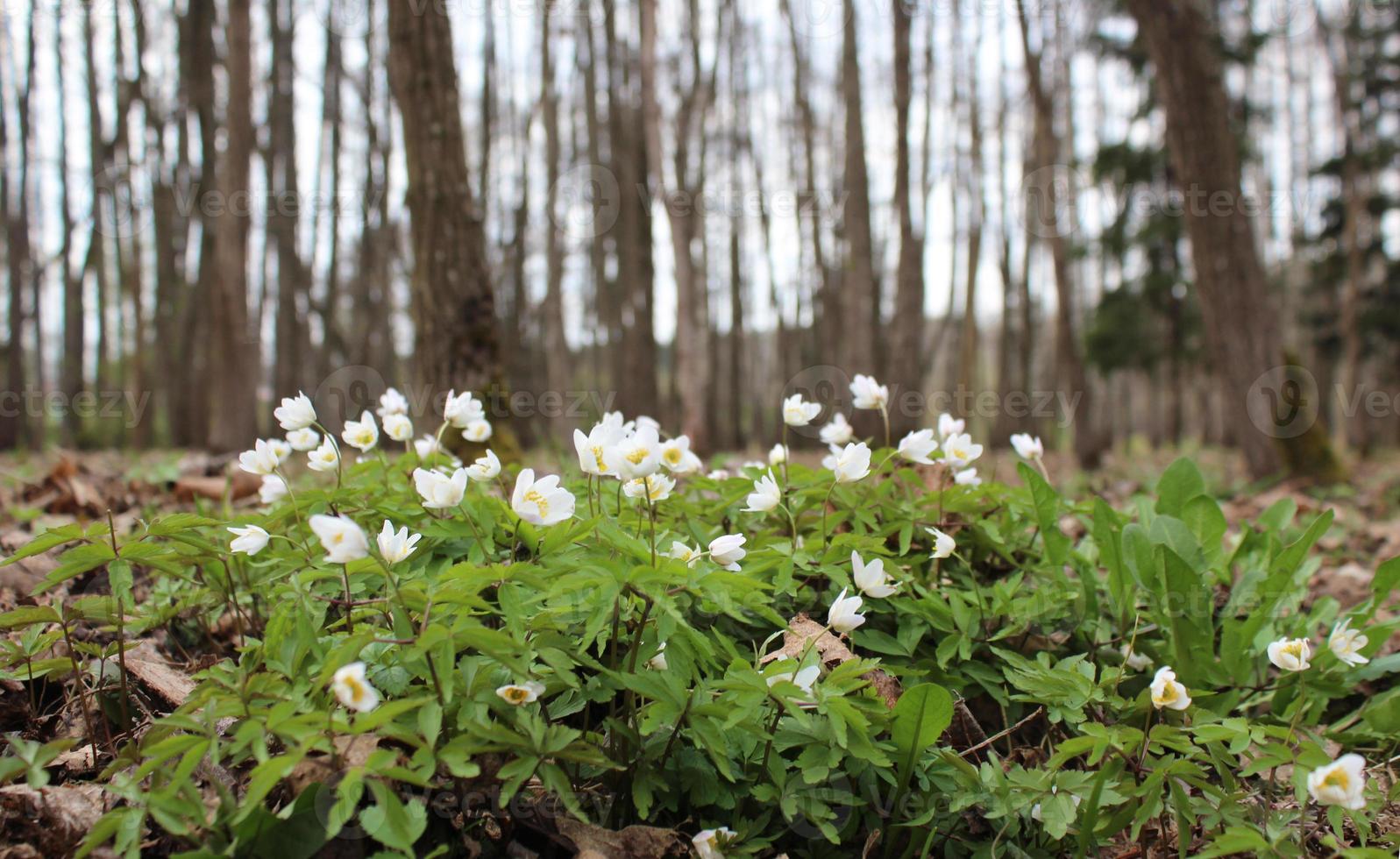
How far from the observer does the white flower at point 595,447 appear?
4.77ft

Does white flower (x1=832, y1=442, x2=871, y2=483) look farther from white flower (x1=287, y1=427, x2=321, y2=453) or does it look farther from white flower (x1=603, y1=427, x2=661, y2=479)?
white flower (x1=287, y1=427, x2=321, y2=453)

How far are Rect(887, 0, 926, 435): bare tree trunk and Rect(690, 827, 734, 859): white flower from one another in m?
6.83

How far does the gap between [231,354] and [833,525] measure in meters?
7.33

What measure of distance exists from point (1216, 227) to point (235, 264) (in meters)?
7.95

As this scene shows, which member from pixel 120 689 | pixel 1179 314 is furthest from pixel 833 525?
pixel 1179 314

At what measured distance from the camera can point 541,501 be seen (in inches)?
53.3

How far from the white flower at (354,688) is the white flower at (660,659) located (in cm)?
49

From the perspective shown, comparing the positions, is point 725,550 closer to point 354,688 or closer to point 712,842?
point 712,842

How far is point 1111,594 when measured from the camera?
2.01 metres

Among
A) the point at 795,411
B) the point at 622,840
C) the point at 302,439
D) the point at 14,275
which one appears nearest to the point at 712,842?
the point at 622,840

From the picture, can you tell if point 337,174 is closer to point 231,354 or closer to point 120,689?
point 231,354

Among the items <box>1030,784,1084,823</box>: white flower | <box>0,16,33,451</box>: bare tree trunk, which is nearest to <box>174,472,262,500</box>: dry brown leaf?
<box>1030,784,1084,823</box>: white flower

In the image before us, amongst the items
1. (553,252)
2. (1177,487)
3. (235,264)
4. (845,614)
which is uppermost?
(553,252)

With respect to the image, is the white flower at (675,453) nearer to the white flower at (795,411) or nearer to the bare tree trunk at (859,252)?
the white flower at (795,411)
